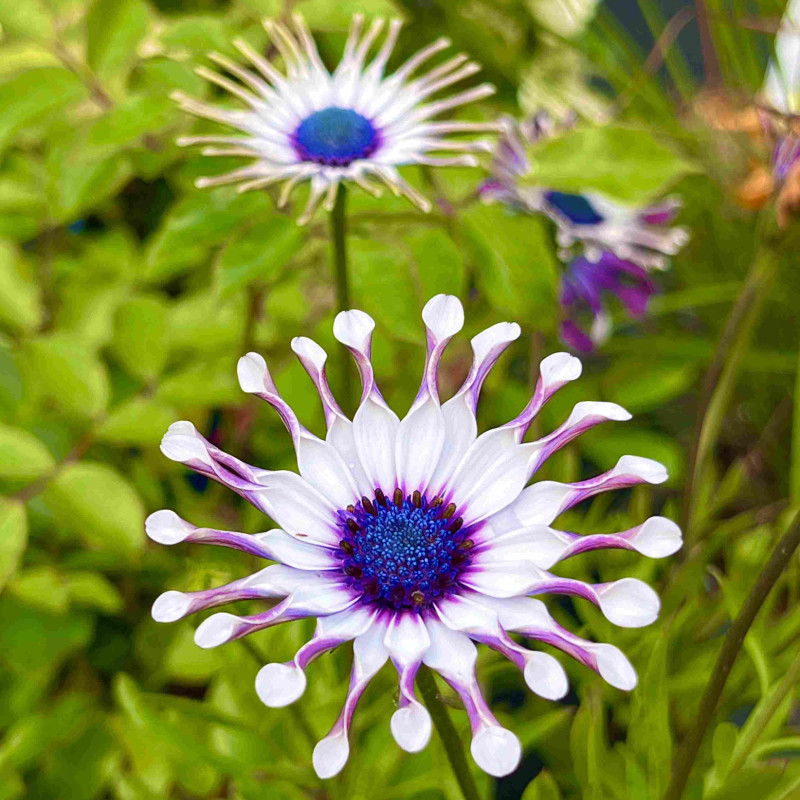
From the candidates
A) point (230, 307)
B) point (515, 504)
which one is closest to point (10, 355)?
point (230, 307)

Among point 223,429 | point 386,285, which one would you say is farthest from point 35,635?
point 386,285

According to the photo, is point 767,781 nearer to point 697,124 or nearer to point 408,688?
point 408,688

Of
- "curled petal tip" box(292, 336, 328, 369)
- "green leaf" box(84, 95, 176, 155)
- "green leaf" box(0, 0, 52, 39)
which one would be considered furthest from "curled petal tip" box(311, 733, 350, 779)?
"green leaf" box(0, 0, 52, 39)

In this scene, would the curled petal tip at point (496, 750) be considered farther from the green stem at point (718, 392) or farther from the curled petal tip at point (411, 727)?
the green stem at point (718, 392)

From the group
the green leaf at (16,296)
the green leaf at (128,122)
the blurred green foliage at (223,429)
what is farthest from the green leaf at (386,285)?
the green leaf at (16,296)

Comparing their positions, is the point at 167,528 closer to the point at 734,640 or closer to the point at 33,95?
the point at 734,640

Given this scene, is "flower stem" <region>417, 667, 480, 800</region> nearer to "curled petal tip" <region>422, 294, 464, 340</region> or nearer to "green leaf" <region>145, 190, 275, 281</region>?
"curled petal tip" <region>422, 294, 464, 340</region>

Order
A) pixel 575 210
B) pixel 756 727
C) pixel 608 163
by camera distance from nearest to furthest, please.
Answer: pixel 756 727 < pixel 608 163 < pixel 575 210
